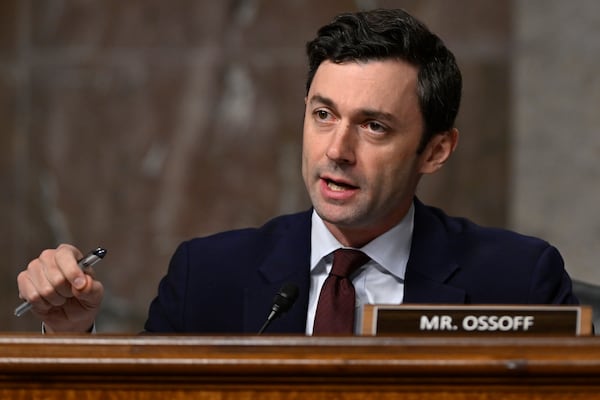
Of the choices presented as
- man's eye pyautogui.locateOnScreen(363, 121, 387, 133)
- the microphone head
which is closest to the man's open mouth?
man's eye pyautogui.locateOnScreen(363, 121, 387, 133)

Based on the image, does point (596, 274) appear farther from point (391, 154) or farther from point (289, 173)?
point (391, 154)

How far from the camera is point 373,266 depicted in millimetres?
2268

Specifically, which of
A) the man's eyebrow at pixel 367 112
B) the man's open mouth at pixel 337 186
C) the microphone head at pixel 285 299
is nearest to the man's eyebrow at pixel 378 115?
the man's eyebrow at pixel 367 112

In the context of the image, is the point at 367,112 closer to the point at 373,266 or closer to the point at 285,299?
the point at 373,266

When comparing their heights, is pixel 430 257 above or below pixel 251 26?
below

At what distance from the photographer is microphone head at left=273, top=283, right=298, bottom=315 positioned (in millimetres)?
1766

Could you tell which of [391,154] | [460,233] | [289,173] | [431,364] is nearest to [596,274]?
[289,173]

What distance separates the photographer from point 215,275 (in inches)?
93.0

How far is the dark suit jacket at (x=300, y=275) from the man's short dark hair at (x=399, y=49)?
235 millimetres

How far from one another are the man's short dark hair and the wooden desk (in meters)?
0.92

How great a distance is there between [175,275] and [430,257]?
521 millimetres

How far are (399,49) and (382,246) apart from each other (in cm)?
38

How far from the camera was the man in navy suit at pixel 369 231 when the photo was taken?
216 centimetres

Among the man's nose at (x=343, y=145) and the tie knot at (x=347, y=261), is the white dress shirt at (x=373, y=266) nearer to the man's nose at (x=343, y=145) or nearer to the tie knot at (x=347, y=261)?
the tie knot at (x=347, y=261)
